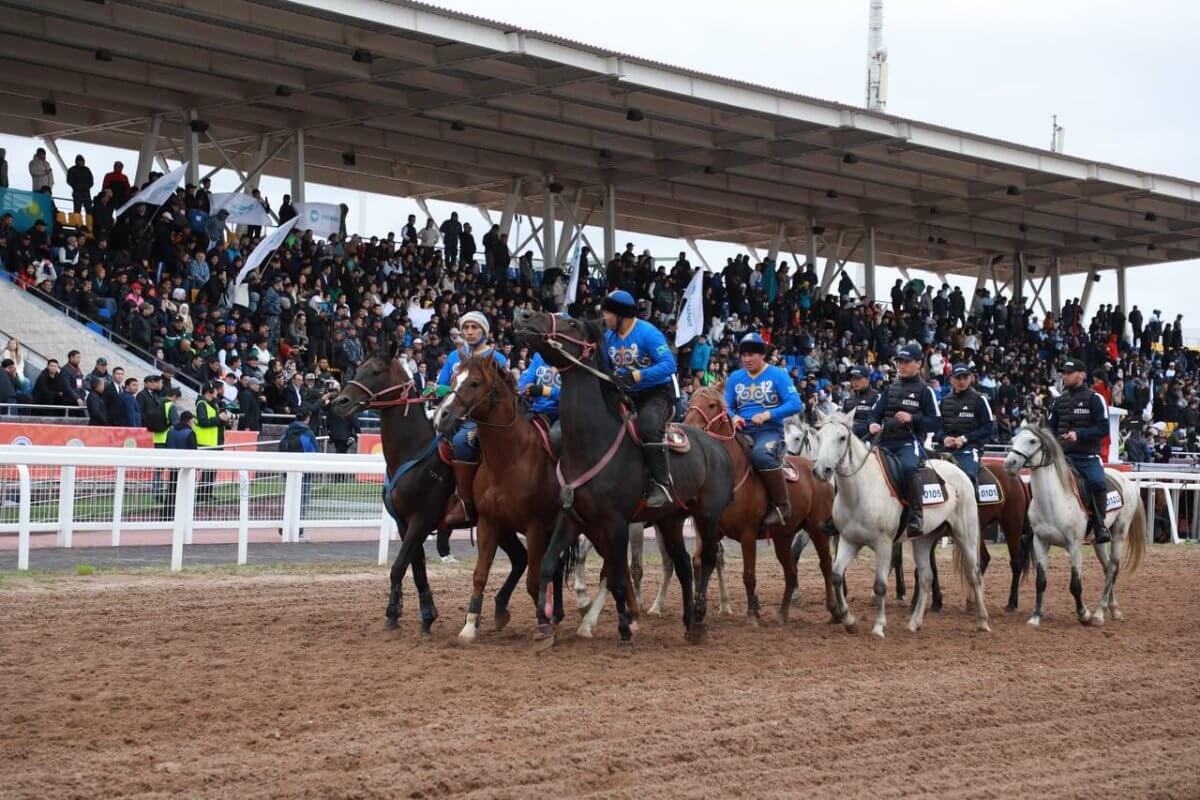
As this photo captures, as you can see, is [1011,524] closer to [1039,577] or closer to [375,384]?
[1039,577]

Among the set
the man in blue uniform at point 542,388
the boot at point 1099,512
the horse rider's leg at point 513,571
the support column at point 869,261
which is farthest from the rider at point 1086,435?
the support column at point 869,261

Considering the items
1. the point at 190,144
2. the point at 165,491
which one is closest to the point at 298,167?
the point at 190,144

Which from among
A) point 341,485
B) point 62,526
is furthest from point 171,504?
point 341,485

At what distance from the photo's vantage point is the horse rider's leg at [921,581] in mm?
11305

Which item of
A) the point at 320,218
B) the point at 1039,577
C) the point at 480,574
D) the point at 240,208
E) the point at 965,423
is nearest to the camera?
the point at 480,574

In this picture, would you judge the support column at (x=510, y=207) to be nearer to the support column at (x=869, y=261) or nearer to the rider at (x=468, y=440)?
the support column at (x=869, y=261)

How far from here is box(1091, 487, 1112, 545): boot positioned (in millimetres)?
12461

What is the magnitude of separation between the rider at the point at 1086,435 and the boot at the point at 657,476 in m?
4.63

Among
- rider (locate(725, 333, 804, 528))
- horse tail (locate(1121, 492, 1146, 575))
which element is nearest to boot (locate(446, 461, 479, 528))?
rider (locate(725, 333, 804, 528))

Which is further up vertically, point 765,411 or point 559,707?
point 765,411

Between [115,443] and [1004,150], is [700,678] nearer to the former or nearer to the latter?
[115,443]

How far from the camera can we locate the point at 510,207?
108 feet

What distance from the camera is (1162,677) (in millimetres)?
8992

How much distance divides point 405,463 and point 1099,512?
6234 mm
